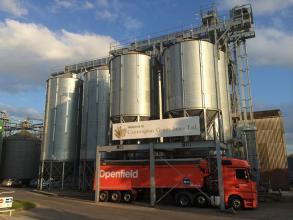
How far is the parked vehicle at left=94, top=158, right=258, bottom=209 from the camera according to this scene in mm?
23719

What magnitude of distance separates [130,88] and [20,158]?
36.2 metres

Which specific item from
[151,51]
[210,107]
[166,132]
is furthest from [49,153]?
[210,107]

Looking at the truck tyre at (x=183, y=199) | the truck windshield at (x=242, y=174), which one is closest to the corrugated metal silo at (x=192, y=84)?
the truck windshield at (x=242, y=174)

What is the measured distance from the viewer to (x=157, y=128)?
2700 centimetres

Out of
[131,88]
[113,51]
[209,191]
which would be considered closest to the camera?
[209,191]

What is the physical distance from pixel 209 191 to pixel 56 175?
26.4 meters

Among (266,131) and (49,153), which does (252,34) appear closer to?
(266,131)

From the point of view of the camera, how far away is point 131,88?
29.8 meters

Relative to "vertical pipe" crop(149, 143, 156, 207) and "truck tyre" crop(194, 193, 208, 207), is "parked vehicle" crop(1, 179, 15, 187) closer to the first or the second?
"vertical pipe" crop(149, 143, 156, 207)

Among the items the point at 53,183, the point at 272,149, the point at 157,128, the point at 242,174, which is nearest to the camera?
the point at 242,174

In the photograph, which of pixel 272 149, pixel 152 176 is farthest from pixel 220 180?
pixel 272 149

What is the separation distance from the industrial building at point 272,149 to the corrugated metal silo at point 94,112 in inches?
758

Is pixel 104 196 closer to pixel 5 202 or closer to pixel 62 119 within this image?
pixel 5 202

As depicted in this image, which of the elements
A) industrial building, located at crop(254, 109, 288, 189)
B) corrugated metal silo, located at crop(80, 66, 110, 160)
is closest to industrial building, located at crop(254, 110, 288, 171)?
industrial building, located at crop(254, 109, 288, 189)
